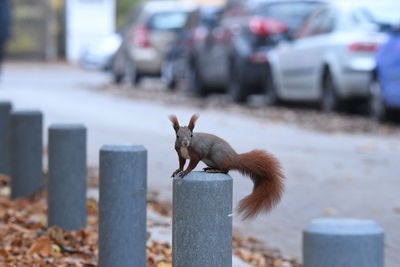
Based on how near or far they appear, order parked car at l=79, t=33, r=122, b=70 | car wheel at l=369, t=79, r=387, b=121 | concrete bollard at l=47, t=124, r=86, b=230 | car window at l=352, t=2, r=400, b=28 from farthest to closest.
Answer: parked car at l=79, t=33, r=122, b=70 < car window at l=352, t=2, r=400, b=28 < car wheel at l=369, t=79, r=387, b=121 < concrete bollard at l=47, t=124, r=86, b=230

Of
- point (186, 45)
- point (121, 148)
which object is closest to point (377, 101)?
point (186, 45)

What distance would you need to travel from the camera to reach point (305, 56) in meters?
18.0

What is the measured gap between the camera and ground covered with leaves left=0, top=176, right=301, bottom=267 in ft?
21.1

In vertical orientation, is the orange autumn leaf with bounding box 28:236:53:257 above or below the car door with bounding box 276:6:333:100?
below

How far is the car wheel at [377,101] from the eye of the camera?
1575 centimetres

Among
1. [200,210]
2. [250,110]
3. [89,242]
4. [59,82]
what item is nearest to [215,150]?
[200,210]

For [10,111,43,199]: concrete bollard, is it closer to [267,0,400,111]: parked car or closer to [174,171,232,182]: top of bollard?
[174,171,232,182]: top of bollard

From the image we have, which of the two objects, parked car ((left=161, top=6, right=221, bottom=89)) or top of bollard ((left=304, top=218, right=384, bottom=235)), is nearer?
top of bollard ((left=304, top=218, right=384, bottom=235))

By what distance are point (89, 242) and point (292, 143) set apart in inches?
276

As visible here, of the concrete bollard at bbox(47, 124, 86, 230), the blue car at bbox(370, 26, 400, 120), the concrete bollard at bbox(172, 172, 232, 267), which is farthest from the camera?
the blue car at bbox(370, 26, 400, 120)

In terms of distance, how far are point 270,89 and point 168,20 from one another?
8.79m

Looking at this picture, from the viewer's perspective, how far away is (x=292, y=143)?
1373 cm

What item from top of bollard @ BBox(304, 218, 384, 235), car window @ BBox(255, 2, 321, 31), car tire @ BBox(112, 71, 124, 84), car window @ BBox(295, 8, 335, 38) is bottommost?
top of bollard @ BBox(304, 218, 384, 235)

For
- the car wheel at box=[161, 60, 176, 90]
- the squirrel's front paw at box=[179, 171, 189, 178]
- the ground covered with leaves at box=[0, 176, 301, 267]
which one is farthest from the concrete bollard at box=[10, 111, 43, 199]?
the car wheel at box=[161, 60, 176, 90]
